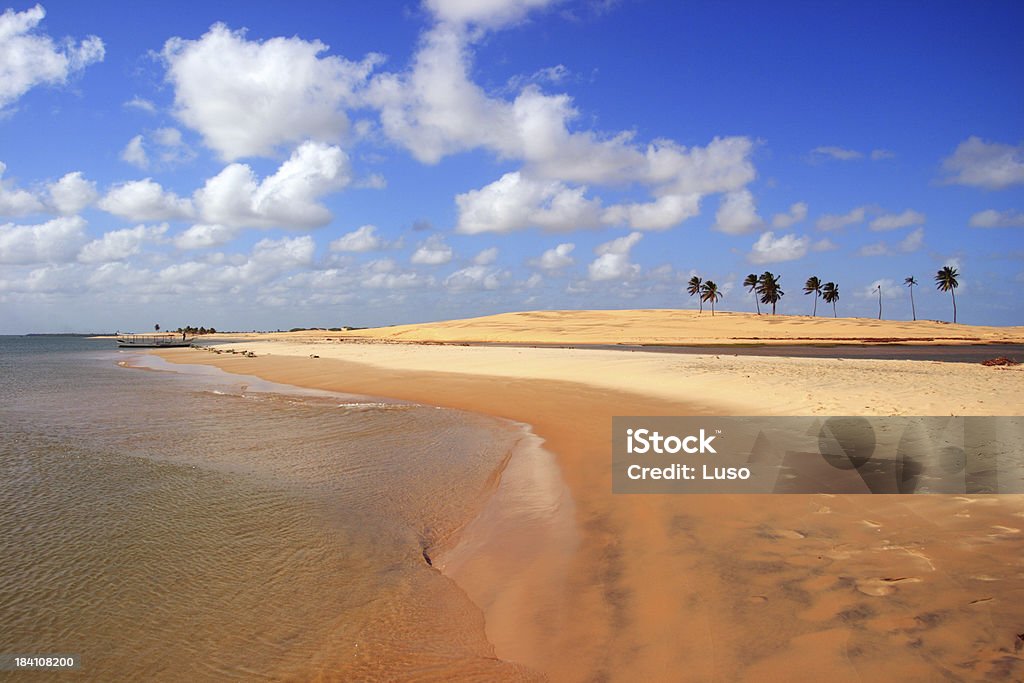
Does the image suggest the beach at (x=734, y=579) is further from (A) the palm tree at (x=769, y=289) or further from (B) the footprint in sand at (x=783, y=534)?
(A) the palm tree at (x=769, y=289)

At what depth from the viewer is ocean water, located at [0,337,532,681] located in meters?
4.88

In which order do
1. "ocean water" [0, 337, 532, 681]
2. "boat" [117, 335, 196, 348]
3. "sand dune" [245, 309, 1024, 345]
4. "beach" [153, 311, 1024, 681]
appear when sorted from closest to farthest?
"beach" [153, 311, 1024, 681]
"ocean water" [0, 337, 532, 681]
"sand dune" [245, 309, 1024, 345]
"boat" [117, 335, 196, 348]

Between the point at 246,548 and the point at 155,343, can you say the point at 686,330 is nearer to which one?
the point at 246,548

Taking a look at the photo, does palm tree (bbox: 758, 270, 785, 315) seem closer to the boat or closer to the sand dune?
the sand dune

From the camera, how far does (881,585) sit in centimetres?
507

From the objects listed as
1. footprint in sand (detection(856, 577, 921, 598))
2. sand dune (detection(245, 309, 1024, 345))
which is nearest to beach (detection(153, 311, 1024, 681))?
footprint in sand (detection(856, 577, 921, 598))

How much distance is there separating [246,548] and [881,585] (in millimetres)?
7075

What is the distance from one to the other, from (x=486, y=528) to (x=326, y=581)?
2344mm

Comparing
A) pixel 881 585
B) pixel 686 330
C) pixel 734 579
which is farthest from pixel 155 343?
pixel 881 585

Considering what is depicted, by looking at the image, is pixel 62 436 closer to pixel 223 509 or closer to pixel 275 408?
pixel 275 408

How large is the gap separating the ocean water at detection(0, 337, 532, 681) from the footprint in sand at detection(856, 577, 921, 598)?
3.33 meters

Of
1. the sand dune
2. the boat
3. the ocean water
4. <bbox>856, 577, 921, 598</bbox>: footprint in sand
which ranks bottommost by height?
the ocean water

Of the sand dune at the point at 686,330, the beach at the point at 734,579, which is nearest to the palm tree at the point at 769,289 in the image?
the sand dune at the point at 686,330

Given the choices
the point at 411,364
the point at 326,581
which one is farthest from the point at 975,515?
the point at 411,364
